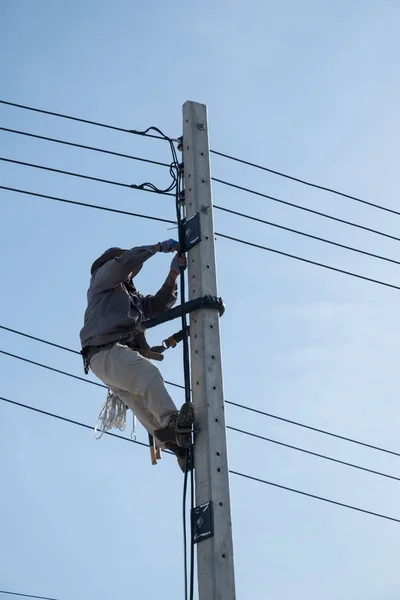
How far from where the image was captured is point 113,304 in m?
6.46

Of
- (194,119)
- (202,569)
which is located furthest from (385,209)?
(202,569)

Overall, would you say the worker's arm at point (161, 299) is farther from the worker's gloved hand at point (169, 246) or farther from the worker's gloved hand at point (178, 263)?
the worker's gloved hand at point (169, 246)

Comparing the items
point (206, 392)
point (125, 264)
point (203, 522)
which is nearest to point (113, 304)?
point (125, 264)

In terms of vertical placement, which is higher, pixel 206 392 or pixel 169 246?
pixel 169 246

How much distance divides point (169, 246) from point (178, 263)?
0.12 m

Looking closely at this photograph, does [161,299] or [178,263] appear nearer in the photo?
[178,263]

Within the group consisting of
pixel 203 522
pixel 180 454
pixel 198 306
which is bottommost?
pixel 203 522

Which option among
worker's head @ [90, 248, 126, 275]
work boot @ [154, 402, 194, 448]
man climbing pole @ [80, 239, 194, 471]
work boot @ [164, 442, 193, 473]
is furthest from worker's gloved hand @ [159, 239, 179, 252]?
work boot @ [164, 442, 193, 473]

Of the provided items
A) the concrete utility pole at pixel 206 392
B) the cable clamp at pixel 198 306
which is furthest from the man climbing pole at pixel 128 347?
the cable clamp at pixel 198 306

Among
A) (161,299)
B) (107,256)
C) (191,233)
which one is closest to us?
(191,233)

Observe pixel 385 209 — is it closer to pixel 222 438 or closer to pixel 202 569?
pixel 222 438

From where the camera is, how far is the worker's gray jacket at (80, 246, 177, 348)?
6.33 meters

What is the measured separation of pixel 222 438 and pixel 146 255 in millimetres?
1383

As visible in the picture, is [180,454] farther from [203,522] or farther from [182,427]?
[203,522]
